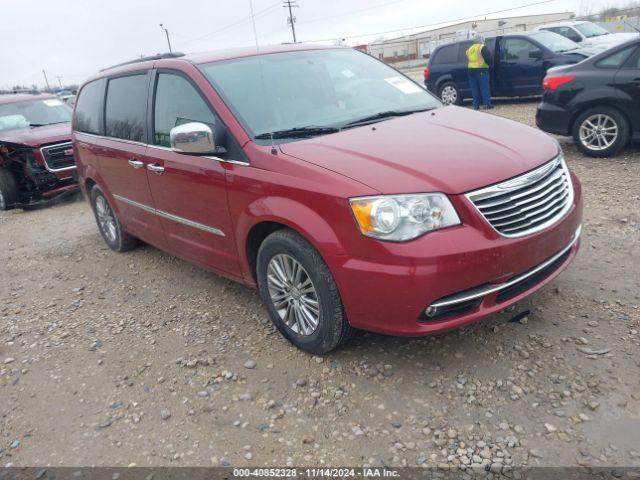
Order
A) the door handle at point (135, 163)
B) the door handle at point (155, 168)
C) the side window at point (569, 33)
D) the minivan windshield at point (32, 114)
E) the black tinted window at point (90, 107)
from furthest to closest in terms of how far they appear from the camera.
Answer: the side window at point (569, 33), the minivan windshield at point (32, 114), the black tinted window at point (90, 107), the door handle at point (135, 163), the door handle at point (155, 168)

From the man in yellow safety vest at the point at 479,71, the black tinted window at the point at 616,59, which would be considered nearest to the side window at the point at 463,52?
the man in yellow safety vest at the point at 479,71

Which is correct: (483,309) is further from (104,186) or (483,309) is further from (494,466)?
(104,186)

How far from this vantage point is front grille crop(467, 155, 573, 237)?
2.63 metres

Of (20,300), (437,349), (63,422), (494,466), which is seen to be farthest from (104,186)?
(494,466)

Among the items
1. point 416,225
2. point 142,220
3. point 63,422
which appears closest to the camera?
point 416,225

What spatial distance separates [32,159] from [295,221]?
23.4 feet

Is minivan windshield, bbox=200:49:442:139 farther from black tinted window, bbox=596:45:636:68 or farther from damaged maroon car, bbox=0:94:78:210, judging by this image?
damaged maroon car, bbox=0:94:78:210

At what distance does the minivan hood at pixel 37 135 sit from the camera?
8.21 metres

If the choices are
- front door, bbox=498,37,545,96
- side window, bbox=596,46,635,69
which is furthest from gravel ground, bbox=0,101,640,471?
front door, bbox=498,37,545,96

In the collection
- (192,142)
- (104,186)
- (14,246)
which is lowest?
(14,246)

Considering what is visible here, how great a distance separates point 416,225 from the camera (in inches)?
100

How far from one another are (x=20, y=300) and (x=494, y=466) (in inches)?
173

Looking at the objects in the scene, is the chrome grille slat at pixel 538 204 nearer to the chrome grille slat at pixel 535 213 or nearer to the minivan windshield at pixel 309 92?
the chrome grille slat at pixel 535 213

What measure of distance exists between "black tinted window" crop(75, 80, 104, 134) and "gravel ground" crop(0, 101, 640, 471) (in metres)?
1.90
